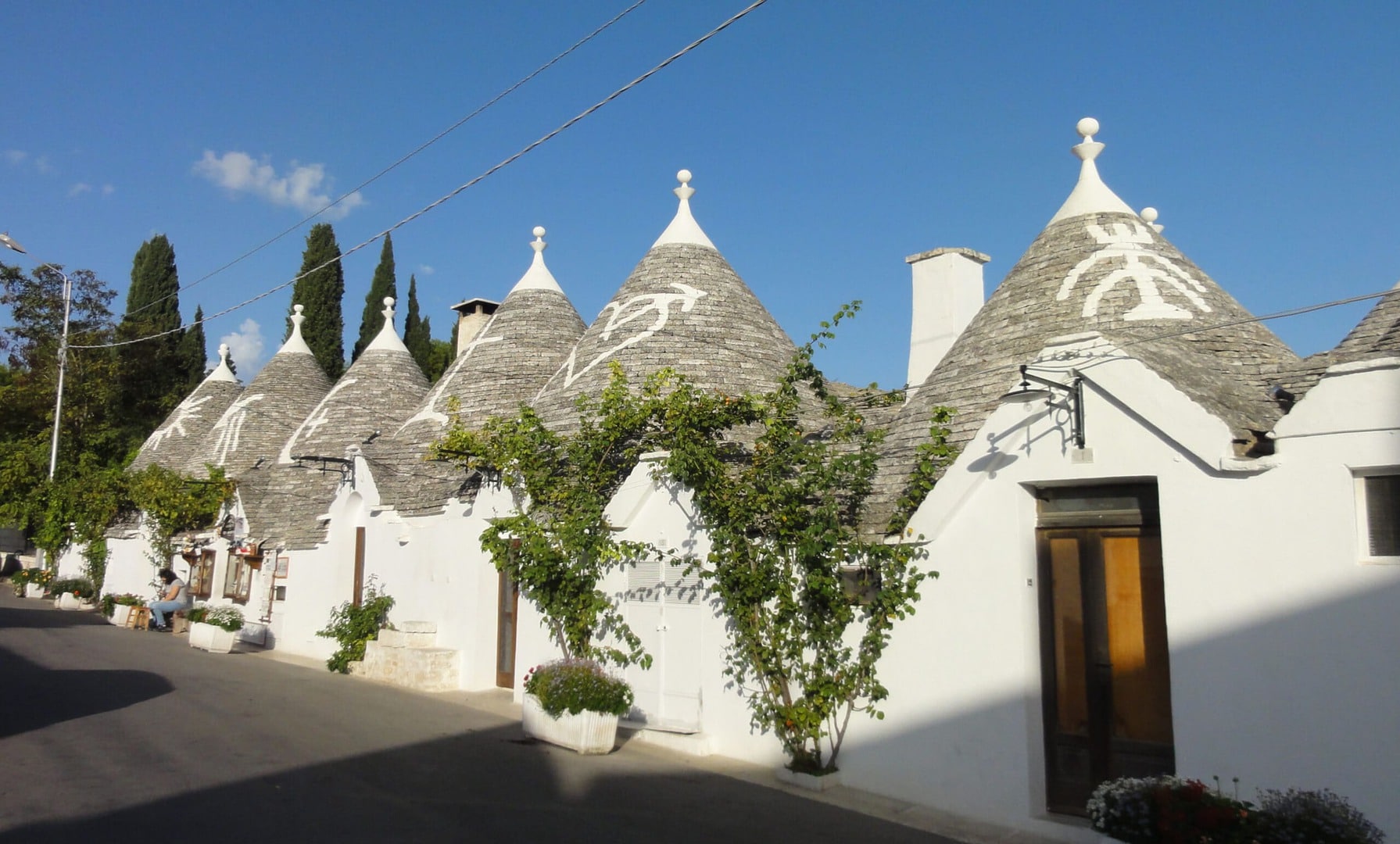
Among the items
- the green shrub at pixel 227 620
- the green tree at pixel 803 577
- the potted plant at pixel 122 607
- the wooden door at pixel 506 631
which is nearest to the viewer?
the green tree at pixel 803 577

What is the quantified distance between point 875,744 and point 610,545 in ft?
12.8

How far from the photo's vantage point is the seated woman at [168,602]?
23.6 meters

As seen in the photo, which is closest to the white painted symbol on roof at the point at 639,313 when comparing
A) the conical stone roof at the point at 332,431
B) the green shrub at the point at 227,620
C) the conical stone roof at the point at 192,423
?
the green shrub at the point at 227,620

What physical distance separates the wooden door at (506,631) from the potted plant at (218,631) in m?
7.56

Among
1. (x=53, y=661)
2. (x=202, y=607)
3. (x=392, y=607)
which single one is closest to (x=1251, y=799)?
(x=392, y=607)

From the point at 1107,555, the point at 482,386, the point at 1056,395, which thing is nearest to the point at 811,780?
the point at 1107,555

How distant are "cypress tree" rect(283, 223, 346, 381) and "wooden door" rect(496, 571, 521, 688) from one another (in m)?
37.1

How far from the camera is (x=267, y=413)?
97.2 ft

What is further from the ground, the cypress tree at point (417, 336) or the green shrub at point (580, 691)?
the cypress tree at point (417, 336)

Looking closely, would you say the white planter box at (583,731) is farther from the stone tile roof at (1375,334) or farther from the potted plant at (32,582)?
Answer: the potted plant at (32,582)

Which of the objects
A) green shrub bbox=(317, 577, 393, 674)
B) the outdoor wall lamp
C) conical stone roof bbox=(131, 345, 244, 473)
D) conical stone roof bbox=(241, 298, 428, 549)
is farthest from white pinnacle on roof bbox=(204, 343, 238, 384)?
the outdoor wall lamp

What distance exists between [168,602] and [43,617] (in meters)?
5.19

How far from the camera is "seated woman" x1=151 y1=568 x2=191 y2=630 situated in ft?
77.4

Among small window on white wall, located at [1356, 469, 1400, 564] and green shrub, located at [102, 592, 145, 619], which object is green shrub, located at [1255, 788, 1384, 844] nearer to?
small window on white wall, located at [1356, 469, 1400, 564]
